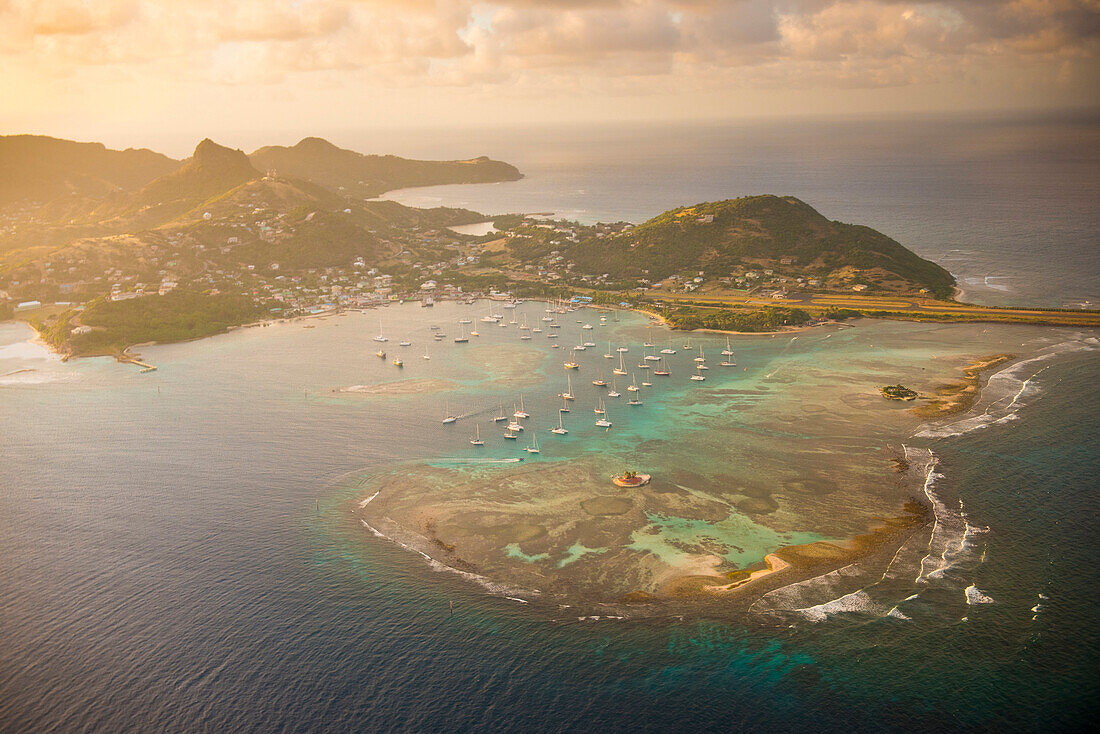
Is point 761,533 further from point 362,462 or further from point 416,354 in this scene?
point 416,354

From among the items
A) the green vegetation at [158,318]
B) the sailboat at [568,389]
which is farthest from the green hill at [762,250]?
the green vegetation at [158,318]

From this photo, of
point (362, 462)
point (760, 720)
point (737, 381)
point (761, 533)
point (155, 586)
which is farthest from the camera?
point (737, 381)

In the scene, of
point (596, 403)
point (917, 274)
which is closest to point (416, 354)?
point (596, 403)

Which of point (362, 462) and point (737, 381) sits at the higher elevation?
point (737, 381)

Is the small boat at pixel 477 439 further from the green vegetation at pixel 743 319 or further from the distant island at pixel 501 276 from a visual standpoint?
the distant island at pixel 501 276

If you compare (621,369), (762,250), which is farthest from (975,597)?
(762,250)

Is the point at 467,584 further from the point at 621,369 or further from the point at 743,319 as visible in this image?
the point at 743,319
